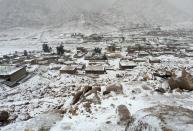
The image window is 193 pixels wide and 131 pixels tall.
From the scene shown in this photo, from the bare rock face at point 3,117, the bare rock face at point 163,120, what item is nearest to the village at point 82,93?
the bare rock face at point 3,117

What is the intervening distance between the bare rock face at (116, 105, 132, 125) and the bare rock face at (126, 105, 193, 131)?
113 inches

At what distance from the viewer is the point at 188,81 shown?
17125 mm

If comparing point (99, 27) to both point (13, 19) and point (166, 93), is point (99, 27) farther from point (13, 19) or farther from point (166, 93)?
point (166, 93)

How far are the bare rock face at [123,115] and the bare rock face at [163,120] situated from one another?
9.42 feet

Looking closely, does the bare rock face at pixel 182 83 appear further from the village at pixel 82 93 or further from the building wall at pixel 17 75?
the building wall at pixel 17 75

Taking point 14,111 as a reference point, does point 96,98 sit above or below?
above

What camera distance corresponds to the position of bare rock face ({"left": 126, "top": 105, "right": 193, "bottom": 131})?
7.56 m

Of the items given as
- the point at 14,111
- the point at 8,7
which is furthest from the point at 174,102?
the point at 8,7

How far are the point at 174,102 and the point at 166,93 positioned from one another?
2055 millimetres

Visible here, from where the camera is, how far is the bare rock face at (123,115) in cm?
1189

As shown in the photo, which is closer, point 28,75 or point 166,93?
point 166,93

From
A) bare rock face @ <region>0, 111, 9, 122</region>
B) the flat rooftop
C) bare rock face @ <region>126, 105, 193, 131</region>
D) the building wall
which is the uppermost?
bare rock face @ <region>126, 105, 193, 131</region>

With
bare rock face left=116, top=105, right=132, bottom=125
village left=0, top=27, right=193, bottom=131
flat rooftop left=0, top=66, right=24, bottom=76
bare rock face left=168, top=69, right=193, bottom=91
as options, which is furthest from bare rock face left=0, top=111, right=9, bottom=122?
flat rooftop left=0, top=66, right=24, bottom=76

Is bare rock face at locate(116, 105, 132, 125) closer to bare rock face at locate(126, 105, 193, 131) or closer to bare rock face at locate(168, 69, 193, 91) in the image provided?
bare rock face at locate(126, 105, 193, 131)
